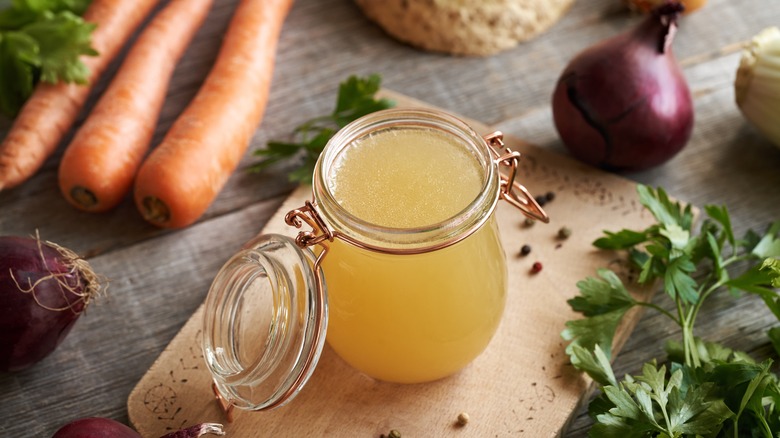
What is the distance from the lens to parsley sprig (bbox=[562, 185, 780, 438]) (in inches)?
47.1

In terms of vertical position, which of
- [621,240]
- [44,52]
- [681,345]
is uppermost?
[44,52]

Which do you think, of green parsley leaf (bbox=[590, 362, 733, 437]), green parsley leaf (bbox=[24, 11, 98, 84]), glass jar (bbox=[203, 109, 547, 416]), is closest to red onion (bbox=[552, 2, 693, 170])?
glass jar (bbox=[203, 109, 547, 416])

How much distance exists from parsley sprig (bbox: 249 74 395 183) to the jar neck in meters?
0.45

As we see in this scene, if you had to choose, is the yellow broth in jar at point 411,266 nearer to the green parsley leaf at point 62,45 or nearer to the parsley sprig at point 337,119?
the parsley sprig at point 337,119

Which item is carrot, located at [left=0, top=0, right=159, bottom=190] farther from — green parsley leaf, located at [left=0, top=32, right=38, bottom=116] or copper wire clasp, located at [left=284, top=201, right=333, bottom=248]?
copper wire clasp, located at [left=284, top=201, right=333, bottom=248]

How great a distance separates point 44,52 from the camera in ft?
5.97

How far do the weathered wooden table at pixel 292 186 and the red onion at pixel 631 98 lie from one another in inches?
5.6

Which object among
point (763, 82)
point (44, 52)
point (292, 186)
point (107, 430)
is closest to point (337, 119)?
point (292, 186)

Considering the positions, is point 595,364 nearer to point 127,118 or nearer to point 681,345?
point 681,345

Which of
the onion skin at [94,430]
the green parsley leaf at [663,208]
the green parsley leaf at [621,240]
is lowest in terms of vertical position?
the green parsley leaf at [621,240]

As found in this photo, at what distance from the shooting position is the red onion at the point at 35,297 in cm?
134

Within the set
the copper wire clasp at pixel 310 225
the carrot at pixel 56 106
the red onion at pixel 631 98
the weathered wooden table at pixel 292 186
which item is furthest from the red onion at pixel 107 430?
the red onion at pixel 631 98

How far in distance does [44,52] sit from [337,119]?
68 centimetres

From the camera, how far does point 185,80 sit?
2023 mm
